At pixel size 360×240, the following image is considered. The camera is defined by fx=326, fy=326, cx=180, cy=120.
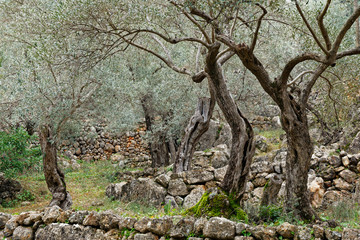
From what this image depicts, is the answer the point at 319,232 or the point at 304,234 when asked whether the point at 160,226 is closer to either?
the point at 304,234

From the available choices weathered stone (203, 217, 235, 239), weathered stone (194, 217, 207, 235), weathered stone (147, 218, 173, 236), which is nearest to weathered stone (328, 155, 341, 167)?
weathered stone (203, 217, 235, 239)

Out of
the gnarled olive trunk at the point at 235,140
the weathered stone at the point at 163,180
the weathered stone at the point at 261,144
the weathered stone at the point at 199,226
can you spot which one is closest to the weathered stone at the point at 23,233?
the weathered stone at the point at 199,226

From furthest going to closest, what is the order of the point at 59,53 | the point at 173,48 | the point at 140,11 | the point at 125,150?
1. the point at 125,150
2. the point at 173,48
3. the point at 59,53
4. the point at 140,11

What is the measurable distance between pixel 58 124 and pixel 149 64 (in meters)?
7.43

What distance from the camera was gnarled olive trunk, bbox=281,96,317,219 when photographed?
6684 mm

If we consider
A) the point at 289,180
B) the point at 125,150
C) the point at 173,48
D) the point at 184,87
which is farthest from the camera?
the point at 125,150

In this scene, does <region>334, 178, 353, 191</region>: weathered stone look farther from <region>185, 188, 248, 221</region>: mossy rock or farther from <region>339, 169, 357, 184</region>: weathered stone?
<region>185, 188, 248, 221</region>: mossy rock

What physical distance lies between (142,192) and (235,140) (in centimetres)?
462

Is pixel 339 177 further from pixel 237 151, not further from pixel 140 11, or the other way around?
pixel 140 11

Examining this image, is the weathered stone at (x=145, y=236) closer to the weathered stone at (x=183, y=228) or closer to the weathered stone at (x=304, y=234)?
the weathered stone at (x=183, y=228)

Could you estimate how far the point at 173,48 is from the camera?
17281 millimetres

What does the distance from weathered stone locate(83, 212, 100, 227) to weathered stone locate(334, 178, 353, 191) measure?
6.82 metres

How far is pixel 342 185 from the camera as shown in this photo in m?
9.39

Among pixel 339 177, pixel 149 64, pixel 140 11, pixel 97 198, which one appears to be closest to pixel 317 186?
pixel 339 177
